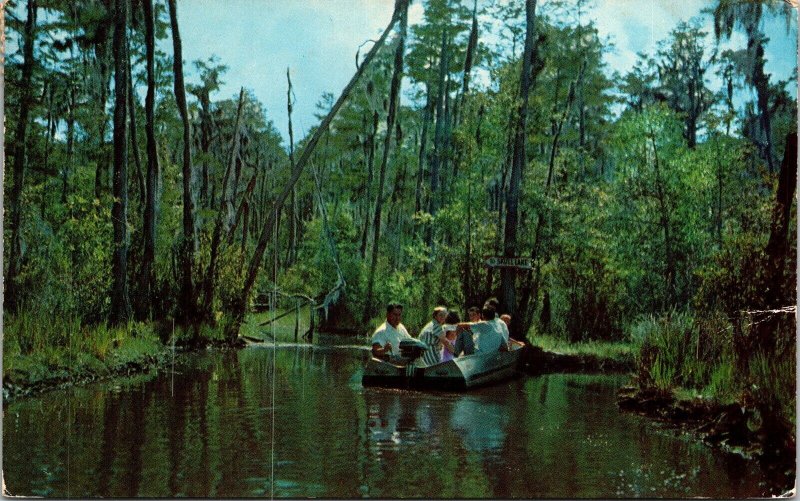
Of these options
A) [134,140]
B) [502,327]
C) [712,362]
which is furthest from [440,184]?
[712,362]

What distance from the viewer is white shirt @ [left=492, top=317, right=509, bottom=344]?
8.42 metres

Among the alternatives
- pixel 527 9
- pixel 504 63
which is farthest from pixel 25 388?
pixel 504 63

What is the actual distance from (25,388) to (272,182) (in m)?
3.30

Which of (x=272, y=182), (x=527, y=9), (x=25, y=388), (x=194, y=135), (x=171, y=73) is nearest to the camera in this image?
(x=25, y=388)

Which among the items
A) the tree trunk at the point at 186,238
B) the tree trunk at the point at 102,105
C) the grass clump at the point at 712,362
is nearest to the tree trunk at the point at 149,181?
the tree trunk at the point at 186,238

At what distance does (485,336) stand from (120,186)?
3.49 m

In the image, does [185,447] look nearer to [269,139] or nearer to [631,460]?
[631,460]

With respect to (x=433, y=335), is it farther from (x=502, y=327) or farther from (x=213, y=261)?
(x=213, y=261)

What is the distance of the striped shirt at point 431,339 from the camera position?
8.05m

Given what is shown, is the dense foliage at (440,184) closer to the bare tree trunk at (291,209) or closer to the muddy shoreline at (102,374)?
the bare tree trunk at (291,209)

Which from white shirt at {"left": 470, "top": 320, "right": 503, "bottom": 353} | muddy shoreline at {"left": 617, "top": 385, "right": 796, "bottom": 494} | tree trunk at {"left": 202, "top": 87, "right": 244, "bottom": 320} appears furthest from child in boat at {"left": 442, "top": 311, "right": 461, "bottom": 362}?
tree trunk at {"left": 202, "top": 87, "right": 244, "bottom": 320}

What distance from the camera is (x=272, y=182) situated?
8.80m

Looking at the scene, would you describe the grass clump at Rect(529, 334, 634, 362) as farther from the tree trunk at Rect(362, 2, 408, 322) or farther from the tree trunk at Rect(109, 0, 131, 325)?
the tree trunk at Rect(109, 0, 131, 325)

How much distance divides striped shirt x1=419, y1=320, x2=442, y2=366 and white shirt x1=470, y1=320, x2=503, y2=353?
0.35 meters
